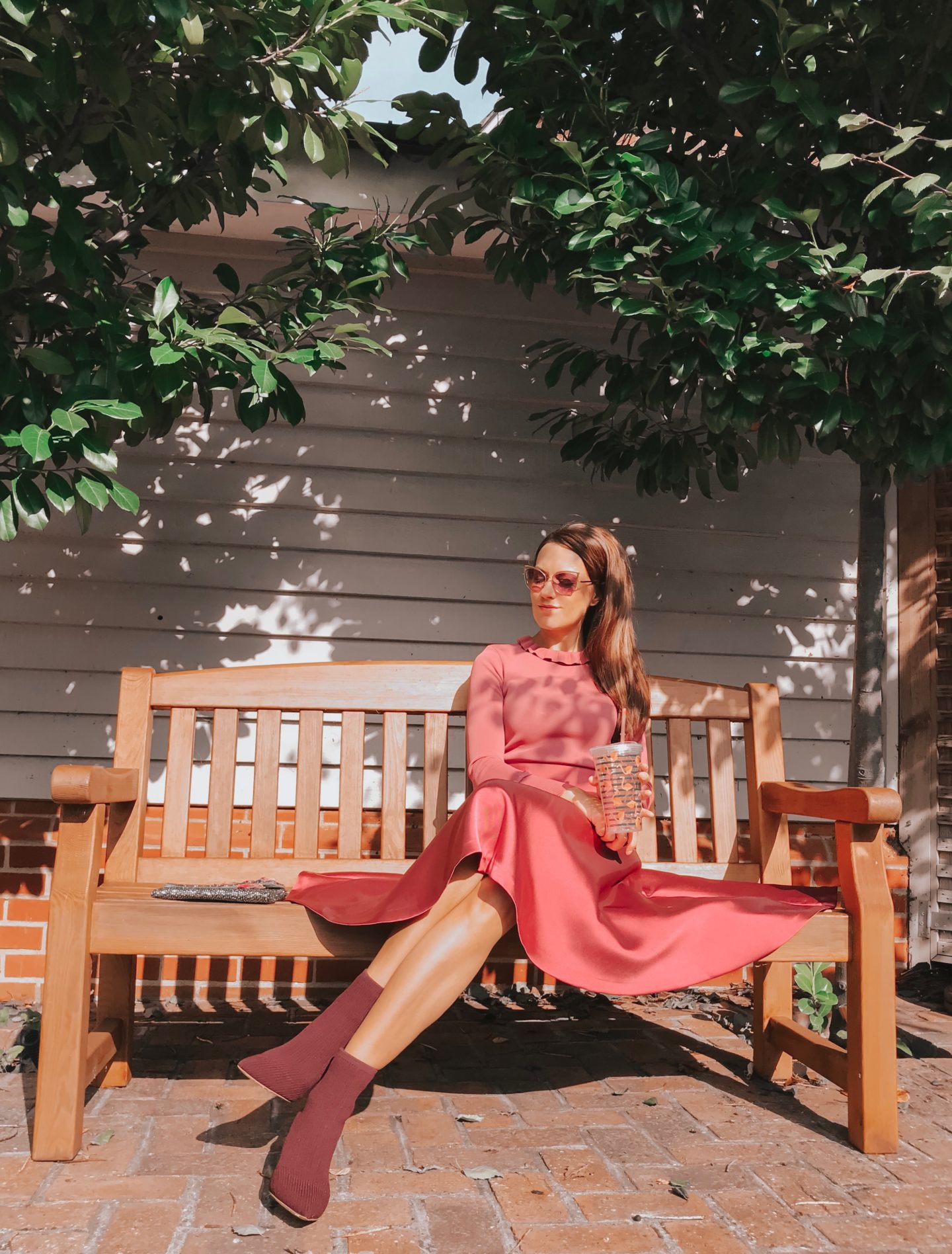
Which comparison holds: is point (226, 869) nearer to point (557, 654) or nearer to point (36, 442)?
point (557, 654)

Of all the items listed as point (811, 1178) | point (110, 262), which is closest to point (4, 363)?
point (110, 262)

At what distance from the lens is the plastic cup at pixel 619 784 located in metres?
2.68

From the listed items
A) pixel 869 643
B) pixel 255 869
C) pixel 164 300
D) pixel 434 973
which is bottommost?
pixel 434 973

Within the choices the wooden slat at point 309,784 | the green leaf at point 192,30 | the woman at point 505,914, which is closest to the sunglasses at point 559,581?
the woman at point 505,914

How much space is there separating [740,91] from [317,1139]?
2.97 m

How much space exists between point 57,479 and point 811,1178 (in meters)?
2.56

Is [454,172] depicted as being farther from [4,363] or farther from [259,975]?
[259,975]

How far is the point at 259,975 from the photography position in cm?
412

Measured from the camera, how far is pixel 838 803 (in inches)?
114

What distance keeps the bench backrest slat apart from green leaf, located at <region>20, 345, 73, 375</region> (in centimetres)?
106

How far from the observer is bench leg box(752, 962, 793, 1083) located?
3229mm

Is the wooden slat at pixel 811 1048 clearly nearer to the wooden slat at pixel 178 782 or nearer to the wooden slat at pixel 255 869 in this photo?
the wooden slat at pixel 255 869

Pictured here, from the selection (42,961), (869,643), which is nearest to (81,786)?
(42,961)

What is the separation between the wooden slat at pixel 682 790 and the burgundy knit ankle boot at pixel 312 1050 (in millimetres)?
1326
